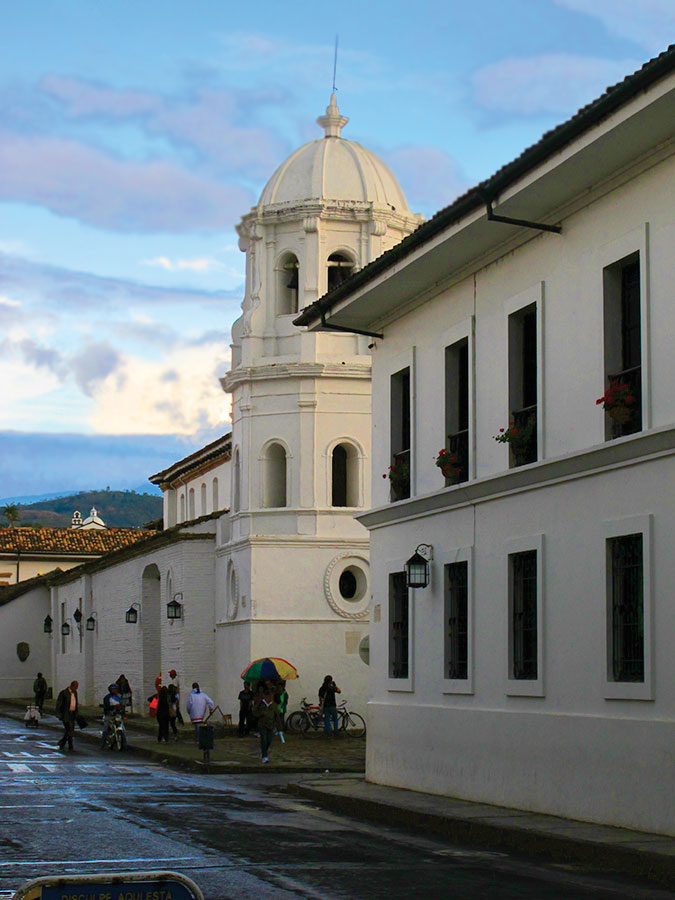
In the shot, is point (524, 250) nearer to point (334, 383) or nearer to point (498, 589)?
point (498, 589)

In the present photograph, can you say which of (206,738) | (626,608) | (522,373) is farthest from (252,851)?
(206,738)

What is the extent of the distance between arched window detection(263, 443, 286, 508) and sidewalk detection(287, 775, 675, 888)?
1830 centimetres

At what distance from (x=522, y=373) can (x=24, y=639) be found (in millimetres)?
55574

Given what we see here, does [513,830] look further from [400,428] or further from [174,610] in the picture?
[174,610]

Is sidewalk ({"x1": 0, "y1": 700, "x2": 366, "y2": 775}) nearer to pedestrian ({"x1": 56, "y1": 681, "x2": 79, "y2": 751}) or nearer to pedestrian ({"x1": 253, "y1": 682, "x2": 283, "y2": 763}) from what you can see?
pedestrian ({"x1": 253, "y1": 682, "x2": 283, "y2": 763})

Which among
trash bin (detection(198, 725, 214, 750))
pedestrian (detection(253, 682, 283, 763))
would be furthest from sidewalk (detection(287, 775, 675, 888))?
pedestrian (detection(253, 682, 283, 763))

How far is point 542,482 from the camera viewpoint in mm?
17125

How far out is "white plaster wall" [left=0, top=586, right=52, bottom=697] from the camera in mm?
70000

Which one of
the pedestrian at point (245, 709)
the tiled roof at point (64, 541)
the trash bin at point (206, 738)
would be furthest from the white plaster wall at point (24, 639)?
the trash bin at point (206, 738)

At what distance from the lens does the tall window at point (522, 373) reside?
18.0 m

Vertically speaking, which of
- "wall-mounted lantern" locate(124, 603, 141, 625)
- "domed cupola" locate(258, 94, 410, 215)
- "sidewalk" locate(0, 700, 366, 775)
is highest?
"domed cupola" locate(258, 94, 410, 215)

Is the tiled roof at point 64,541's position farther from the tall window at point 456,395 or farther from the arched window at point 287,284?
the tall window at point 456,395

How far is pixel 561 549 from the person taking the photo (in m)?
16.6

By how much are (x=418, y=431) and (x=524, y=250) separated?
13.7 ft
